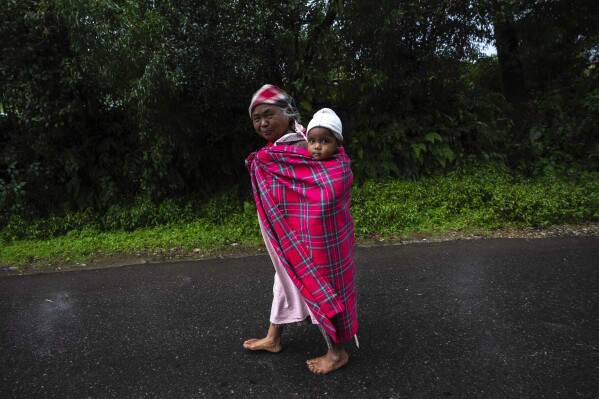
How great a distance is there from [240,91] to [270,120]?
3.29 meters

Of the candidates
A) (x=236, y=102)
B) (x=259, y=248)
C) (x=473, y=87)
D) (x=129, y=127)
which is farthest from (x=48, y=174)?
(x=473, y=87)

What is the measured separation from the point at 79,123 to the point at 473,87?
713 cm

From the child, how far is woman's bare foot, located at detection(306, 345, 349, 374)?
3.77 ft

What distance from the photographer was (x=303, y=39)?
20.6ft

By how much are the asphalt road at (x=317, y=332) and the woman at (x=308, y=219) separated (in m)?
0.38

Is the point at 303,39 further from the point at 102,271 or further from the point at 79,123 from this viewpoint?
the point at 102,271

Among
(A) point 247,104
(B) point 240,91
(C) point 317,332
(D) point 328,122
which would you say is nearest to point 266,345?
(C) point 317,332

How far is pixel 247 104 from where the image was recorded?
5.80 metres

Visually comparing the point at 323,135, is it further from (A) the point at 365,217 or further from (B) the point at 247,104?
(B) the point at 247,104

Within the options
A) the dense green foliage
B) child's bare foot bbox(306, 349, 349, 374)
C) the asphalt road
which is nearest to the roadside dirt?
the asphalt road

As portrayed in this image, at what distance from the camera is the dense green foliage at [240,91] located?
16.6 ft

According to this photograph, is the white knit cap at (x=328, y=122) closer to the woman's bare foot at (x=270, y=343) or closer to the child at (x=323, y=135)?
the child at (x=323, y=135)

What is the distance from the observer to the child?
7.45 feet

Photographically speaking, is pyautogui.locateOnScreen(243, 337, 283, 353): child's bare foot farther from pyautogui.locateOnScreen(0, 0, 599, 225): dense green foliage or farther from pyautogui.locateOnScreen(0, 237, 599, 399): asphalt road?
pyautogui.locateOnScreen(0, 0, 599, 225): dense green foliage
